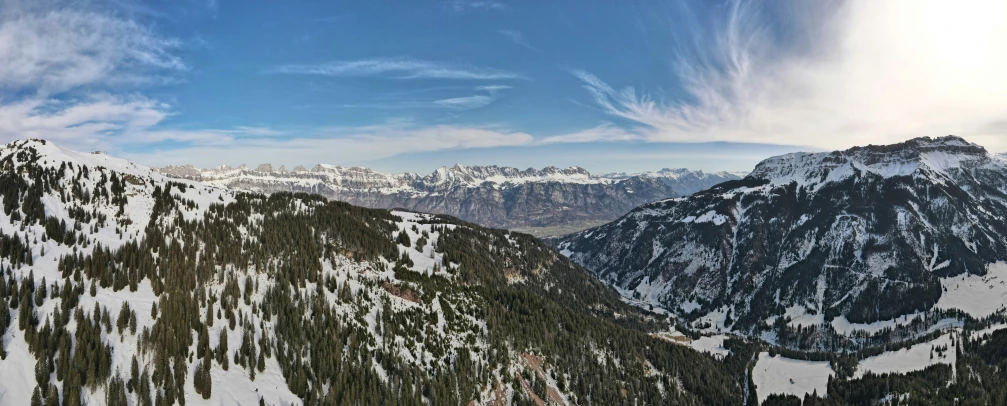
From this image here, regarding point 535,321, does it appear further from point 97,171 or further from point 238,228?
point 97,171

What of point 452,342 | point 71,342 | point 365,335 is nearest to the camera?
point 71,342

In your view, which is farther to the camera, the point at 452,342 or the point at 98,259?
the point at 452,342

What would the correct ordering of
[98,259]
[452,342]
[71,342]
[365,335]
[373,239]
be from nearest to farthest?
[71,342] → [98,259] → [365,335] → [452,342] → [373,239]

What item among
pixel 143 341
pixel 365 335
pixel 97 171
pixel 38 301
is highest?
pixel 97 171

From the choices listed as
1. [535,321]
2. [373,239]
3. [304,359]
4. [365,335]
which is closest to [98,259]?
[304,359]

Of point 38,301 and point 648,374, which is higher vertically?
point 38,301

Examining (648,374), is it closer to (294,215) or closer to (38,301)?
(294,215)

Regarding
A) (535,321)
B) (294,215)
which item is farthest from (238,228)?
(535,321)
